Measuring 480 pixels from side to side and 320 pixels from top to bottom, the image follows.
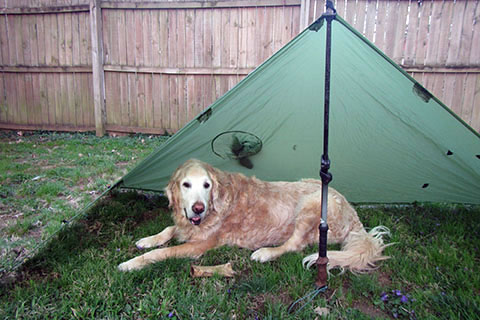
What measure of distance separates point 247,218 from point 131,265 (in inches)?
39.0

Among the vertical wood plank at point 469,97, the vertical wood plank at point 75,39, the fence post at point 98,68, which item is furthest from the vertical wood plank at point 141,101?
the vertical wood plank at point 469,97

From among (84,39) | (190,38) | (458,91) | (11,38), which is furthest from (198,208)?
(11,38)

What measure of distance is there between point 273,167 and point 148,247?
63.0 inches

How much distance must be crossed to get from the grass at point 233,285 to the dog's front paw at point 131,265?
0.07 metres

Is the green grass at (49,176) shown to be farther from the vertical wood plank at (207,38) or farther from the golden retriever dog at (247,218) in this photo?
the vertical wood plank at (207,38)

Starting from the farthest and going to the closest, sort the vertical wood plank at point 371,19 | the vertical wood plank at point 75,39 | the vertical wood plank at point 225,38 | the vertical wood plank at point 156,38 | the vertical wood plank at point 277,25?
1. the vertical wood plank at point 75,39
2. the vertical wood plank at point 156,38
3. the vertical wood plank at point 225,38
4. the vertical wood plank at point 277,25
5. the vertical wood plank at point 371,19

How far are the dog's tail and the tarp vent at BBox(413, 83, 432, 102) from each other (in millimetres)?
1184

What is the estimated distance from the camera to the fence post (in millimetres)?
6465

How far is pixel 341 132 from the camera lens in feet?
10.2

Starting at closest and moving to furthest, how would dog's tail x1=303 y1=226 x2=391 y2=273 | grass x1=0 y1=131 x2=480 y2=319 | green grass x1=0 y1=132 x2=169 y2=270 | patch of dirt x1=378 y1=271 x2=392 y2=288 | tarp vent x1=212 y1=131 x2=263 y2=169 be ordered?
grass x1=0 y1=131 x2=480 y2=319, patch of dirt x1=378 y1=271 x2=392 y2=288, dog's tail x1=303 y1=226 x2=391 y2=273, green grass x1=0 y1=132 x2=169 y2=270, tarp vent x1=212 y1=131 x2=263 y2=169

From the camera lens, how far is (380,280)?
7.08ft

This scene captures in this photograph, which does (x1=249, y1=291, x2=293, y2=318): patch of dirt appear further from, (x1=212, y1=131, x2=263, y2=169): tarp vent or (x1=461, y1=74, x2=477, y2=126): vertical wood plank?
(x1=461, y1=74, x2=477, y2=126): vertical wood plank

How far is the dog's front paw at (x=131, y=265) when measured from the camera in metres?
2.20

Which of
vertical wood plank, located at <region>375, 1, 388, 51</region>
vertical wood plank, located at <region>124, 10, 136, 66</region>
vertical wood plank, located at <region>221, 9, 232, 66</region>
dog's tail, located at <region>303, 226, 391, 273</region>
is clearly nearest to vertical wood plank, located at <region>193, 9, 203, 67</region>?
vertical wood plank, located at <region>221, 9, 232, 66</region>
